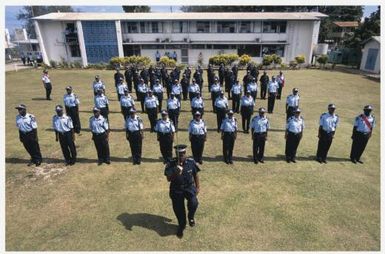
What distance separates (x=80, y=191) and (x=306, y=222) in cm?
535

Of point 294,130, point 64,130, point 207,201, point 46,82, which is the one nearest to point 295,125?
point 294,130

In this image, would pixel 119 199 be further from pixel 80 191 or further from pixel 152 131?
pixel 152 131

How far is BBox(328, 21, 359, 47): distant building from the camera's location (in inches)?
2118

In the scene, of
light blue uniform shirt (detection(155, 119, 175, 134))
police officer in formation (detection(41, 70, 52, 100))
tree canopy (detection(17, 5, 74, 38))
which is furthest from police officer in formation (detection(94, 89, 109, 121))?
tree canopy (detection(17, 5, 74, 38))

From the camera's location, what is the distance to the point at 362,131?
8750 millimetres

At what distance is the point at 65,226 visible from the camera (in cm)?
618

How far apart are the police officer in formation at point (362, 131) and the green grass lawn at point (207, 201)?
16.3 inches

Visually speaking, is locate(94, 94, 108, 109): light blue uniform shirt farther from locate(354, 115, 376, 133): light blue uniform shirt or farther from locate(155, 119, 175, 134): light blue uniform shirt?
locate(354, 115, 376, 133): light blue uniform shirt

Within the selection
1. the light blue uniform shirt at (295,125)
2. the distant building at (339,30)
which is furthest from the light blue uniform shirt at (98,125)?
the distant building at (339,30)

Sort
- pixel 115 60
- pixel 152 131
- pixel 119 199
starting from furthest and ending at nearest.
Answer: pixel 115 60 → pixel 152 131 → pixel 119 199

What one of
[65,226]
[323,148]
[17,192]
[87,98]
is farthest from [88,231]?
[87,98]

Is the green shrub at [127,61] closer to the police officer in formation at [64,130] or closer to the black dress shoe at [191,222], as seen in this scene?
the police officer in formation at [64,130]

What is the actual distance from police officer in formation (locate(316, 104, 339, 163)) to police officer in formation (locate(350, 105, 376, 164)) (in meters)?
0.69

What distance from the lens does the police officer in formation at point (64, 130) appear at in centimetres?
836
